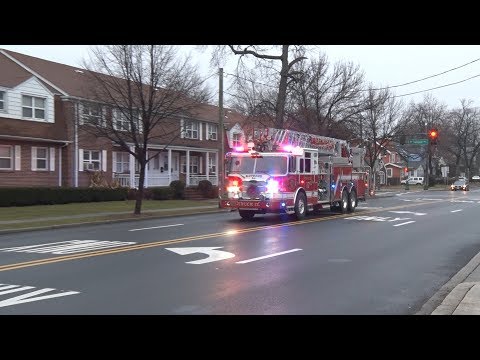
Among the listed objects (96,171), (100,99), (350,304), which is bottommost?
(350,304)

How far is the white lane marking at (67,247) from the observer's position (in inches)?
488

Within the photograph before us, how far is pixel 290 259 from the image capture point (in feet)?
37.0

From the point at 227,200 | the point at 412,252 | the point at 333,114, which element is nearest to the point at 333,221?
the point at 227,200

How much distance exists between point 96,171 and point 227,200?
611 inches

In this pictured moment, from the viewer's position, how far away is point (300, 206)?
68.2 ft

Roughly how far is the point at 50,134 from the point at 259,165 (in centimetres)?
1575

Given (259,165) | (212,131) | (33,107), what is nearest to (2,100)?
(33,107)

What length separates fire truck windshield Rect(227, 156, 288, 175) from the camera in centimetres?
1980

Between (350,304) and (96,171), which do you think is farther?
(96,171)

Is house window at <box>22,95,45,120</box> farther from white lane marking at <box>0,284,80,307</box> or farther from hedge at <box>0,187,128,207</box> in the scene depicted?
white lane marking at <box>0,284,80,307</box>

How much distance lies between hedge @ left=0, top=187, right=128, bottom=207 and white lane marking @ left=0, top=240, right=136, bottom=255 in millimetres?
13407

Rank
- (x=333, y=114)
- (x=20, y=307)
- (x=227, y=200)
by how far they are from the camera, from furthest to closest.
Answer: (x=333, y=114) < (x=227, y=200) < (x=20, y=307)
